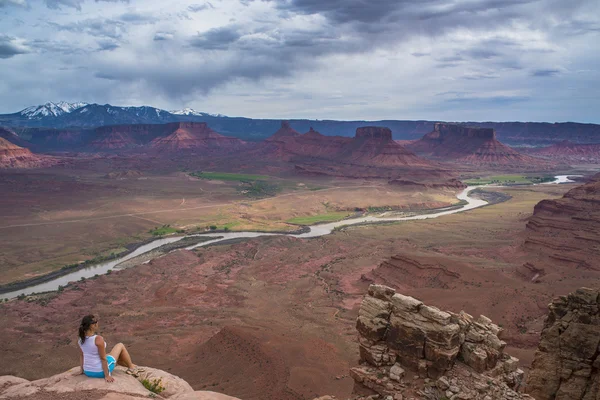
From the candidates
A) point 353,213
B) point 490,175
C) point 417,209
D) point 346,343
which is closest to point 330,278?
point 346,343

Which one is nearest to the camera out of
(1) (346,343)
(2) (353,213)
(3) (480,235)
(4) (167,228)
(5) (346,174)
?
(1) (346,343)

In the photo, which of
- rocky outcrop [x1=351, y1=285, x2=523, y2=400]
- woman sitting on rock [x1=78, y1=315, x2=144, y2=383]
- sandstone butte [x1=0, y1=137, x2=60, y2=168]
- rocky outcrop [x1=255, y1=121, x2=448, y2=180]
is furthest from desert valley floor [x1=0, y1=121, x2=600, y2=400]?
sandstone butte [x1=0, y1=137, x2=60, y2=168]

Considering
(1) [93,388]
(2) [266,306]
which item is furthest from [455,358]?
(2) [266,306]

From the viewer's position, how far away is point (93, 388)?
10.5 m

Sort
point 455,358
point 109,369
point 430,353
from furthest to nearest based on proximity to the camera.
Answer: point 455,358 < point 430,353 < point 109,369

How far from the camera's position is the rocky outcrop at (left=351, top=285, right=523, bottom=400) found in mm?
13141

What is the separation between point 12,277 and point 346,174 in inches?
4469

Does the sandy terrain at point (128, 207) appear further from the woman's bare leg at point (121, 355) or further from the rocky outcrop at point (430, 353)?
the rocky outcrop at point (430, 353)

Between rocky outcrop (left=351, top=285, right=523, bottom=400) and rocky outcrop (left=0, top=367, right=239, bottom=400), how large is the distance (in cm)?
560

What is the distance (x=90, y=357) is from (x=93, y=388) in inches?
29.3

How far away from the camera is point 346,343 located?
3086 cm

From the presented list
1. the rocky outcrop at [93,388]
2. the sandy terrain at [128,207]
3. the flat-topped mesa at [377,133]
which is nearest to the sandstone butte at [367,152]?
the flat-topped mesa at [377,133]

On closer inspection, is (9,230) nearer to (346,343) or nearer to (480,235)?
(346,343)

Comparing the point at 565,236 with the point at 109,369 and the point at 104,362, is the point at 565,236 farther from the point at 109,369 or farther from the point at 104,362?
the point at 104,362
